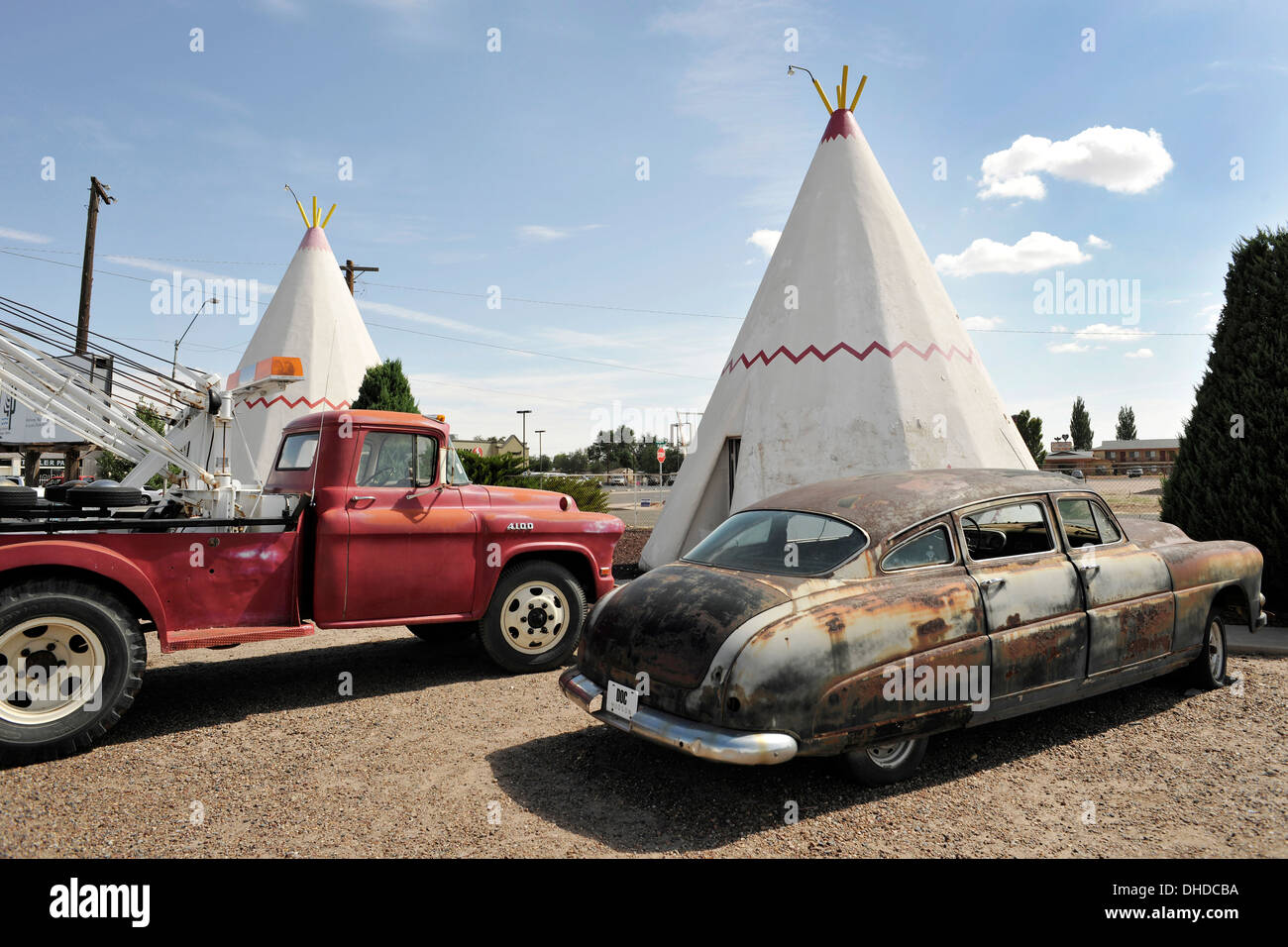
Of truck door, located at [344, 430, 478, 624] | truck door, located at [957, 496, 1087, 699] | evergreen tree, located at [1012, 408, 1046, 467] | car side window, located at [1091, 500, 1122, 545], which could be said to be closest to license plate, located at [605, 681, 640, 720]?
truck door, located at [957, 496, 1087, 699]

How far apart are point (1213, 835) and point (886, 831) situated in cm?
132

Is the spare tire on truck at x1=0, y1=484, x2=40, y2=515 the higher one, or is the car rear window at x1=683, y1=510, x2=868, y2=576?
the spare tire on truck at x1=0, y1=484, x2=40, y2=515

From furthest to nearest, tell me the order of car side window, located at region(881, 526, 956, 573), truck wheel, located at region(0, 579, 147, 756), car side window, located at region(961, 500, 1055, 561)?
car side window, located at region(961, 500, 1055, 561), truck wheel, located at region(0, 579, 147, 756), car side window, located at region(881, 526, 956, 573)

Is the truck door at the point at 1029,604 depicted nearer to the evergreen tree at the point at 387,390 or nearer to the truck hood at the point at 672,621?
the truck hood at the point at 672,621

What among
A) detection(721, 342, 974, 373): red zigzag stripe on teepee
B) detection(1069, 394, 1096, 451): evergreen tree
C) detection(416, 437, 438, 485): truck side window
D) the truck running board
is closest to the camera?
the truck running board

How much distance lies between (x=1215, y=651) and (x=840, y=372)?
5207mm

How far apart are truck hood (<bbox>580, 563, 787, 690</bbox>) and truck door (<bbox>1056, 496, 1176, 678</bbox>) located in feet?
6.23

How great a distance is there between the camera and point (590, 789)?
3.60 metres

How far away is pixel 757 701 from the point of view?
120 inches

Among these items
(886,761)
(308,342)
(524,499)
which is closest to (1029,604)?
(886,761)

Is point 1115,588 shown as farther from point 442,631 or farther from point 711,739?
point 442,631

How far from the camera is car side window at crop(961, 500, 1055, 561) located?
4.04 m

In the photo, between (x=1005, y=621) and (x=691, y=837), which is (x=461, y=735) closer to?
(x=691, y=837)

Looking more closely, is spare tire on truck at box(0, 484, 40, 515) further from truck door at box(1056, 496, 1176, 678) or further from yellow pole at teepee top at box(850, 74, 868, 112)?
yellow pole at teepee top at box(850, 74, 868, 112)
